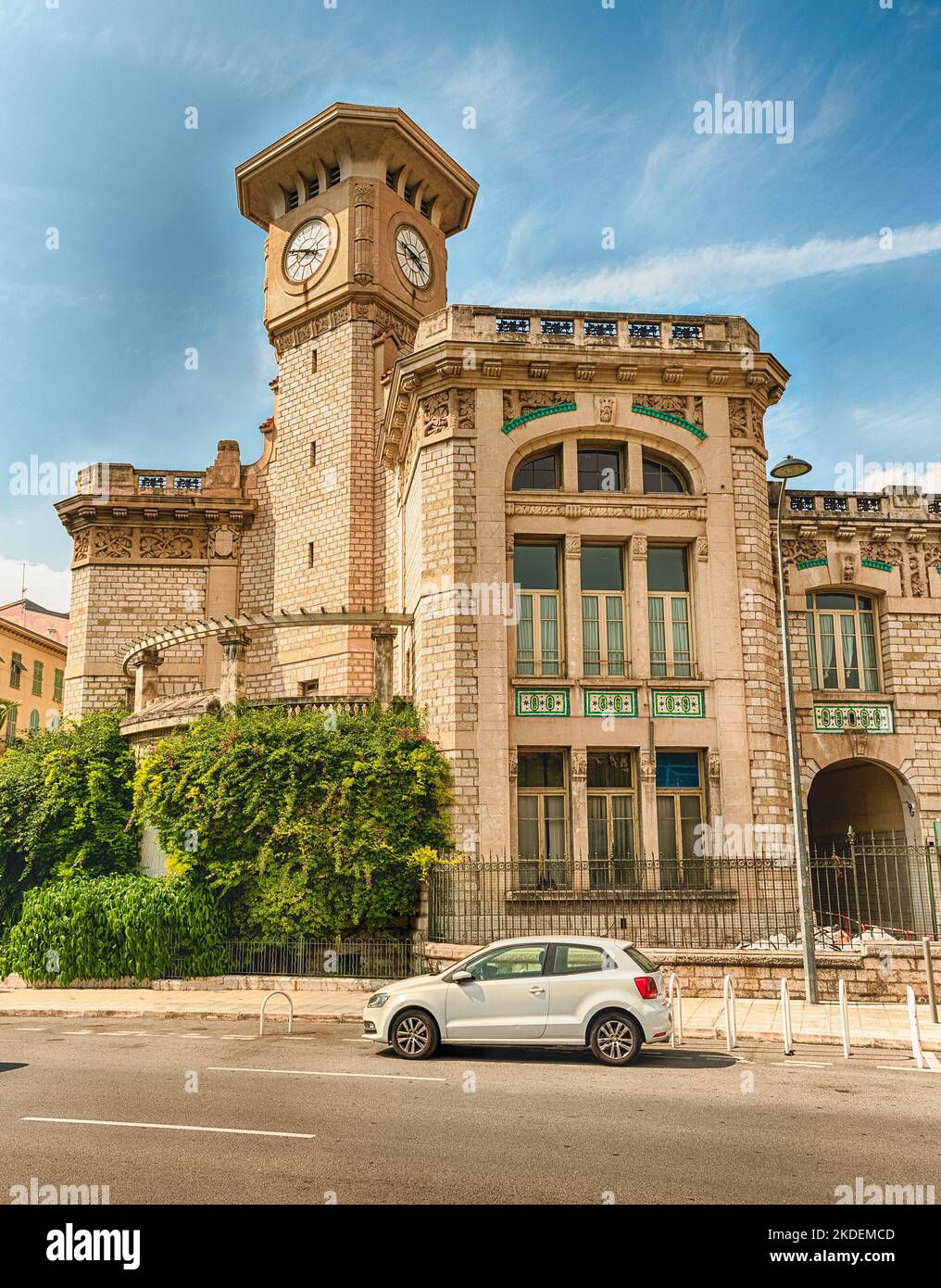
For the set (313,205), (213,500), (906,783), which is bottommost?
(906,783)

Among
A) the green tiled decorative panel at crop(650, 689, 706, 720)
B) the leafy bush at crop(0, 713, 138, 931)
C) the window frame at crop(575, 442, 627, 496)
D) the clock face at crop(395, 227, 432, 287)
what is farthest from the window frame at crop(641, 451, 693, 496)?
the clock face at crop(395, 227, 432, 287)

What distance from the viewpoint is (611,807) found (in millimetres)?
21062

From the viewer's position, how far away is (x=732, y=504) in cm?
2225

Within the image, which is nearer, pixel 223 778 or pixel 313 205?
pixel 223 778

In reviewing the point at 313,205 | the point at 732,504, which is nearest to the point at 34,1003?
the point at 732,504

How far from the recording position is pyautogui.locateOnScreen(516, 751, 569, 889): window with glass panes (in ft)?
67.8

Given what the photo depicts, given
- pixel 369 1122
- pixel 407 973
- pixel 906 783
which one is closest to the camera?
pixel 369 1122

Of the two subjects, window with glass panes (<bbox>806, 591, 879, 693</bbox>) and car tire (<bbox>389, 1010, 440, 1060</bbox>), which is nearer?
car tire (<bbox>389, 1010, 440, 1060</bbox>)

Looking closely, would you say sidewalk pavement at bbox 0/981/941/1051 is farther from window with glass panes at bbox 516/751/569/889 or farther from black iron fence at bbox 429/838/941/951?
window with glass panes at bbox 516/751/569/889

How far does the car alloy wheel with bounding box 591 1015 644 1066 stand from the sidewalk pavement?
260 cm

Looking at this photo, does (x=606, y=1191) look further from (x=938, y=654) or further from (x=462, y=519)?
(x=938, y=654)

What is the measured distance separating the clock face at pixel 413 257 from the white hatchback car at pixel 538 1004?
25.6m

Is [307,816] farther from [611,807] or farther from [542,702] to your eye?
[611,807]

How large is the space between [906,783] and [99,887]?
1793 centimetres
